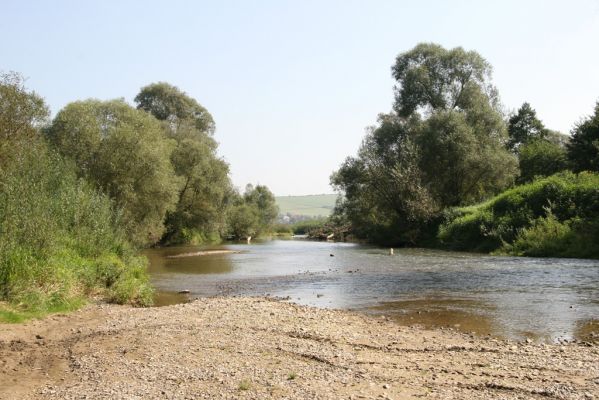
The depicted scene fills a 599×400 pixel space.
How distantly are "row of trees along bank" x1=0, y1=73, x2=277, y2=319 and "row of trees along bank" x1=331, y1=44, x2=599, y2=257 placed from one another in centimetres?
1871

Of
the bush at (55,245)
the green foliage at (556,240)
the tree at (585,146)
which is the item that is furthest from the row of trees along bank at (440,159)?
the bush at (55,245)

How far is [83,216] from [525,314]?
1795 centimetres

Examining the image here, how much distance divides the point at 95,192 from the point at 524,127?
2917 inches

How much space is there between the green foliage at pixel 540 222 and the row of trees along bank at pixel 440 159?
288 millimetres

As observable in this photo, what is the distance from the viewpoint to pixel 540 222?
40906mm

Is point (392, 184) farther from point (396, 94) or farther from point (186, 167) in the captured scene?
point (186, 167)

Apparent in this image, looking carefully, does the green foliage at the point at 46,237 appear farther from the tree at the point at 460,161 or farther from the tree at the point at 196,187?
the tree at the point at 460,161

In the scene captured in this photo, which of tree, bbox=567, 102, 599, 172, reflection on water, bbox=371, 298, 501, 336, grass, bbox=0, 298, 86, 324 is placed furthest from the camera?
tree, bbox=567, 102, 599, 172

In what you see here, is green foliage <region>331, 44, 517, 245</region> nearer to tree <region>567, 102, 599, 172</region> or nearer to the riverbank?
tree <region>567, 102, 599, 172</region>

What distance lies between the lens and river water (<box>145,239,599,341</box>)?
1498 centimetres

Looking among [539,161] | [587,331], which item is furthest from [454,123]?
[587,331]

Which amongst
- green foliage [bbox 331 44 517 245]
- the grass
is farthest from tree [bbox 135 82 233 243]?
the grass

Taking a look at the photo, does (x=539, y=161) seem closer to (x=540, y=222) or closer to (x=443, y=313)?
(x=540, y=222)

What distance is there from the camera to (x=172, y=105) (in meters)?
77.4
